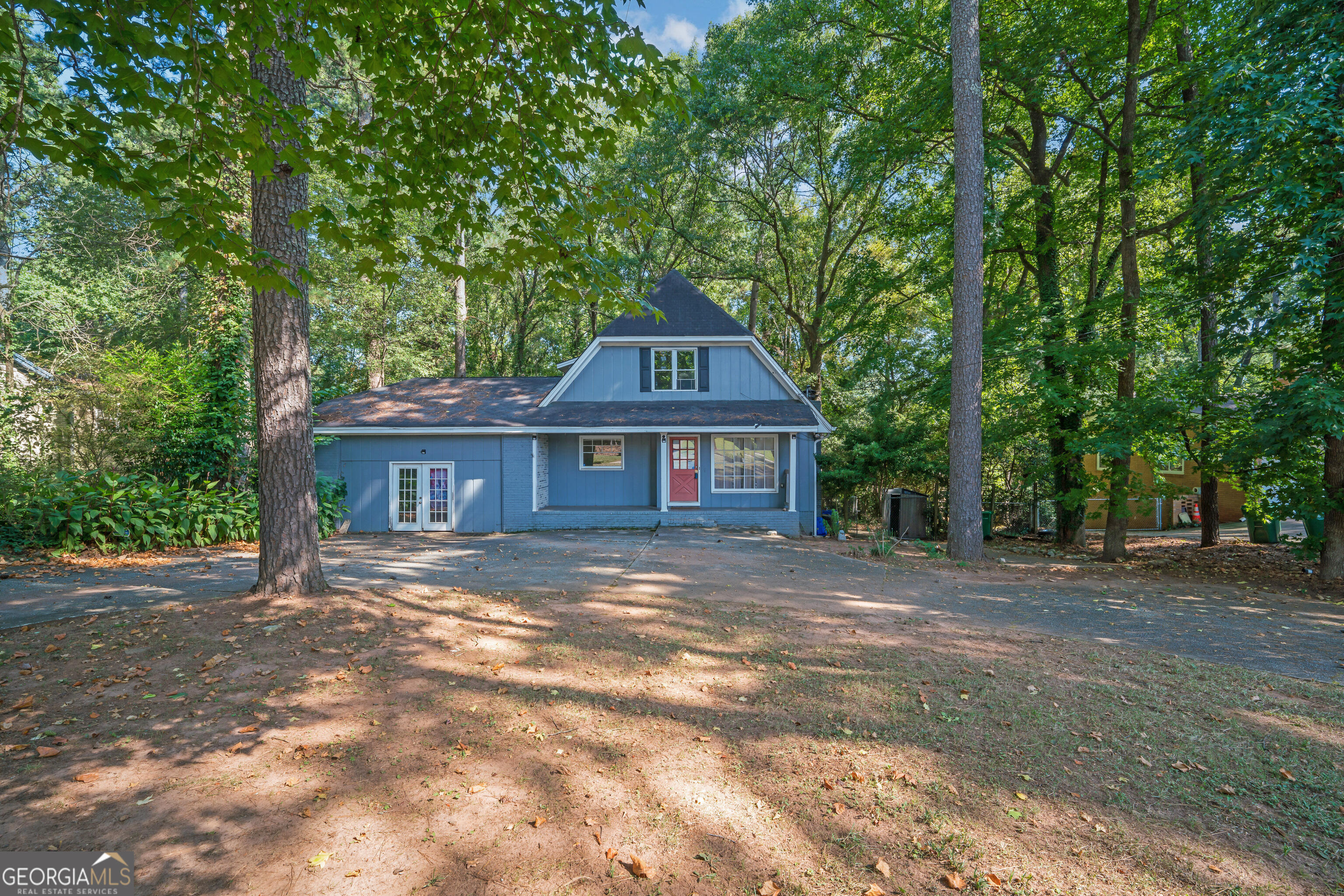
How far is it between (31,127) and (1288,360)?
15553 mm

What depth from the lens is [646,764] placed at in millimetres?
3342

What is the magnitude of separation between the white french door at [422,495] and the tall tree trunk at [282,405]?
9500 millimetres

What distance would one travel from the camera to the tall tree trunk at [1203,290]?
1035 cm

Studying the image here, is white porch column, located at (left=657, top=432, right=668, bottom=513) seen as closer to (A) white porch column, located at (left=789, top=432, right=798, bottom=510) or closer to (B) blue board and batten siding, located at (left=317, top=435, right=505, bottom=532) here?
(A) white porch column, located at (left=789, top=432, right=798, bottom=510)

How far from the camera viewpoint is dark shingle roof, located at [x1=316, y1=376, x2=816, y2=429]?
50.7 feet

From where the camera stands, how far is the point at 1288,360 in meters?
10.0

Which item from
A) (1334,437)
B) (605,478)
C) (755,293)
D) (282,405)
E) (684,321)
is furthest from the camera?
(755,293)

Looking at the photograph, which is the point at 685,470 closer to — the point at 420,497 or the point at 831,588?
the point at 420,497

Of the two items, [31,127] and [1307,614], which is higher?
[31,127]

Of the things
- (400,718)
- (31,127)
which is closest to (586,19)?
(31,127)

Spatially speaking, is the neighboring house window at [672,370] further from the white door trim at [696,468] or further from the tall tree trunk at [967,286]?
the tall tree trunk at [967,286]

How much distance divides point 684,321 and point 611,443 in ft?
13.6

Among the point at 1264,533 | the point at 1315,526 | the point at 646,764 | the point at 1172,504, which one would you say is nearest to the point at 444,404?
the point at 646,764

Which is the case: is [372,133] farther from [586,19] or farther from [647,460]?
[647,460]
